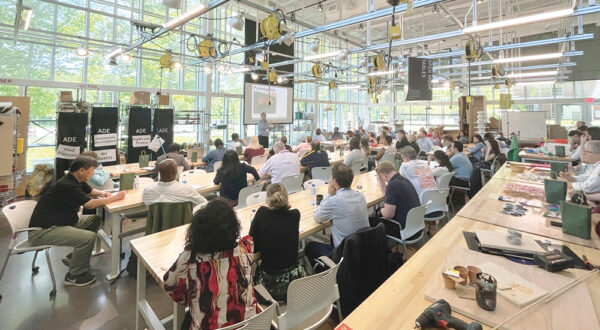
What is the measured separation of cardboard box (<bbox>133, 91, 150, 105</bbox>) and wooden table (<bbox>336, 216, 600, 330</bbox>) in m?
8.15

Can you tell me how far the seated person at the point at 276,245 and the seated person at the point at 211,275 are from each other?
44 centimetres

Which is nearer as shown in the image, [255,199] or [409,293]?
[409,293]

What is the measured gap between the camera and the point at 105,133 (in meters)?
7.40

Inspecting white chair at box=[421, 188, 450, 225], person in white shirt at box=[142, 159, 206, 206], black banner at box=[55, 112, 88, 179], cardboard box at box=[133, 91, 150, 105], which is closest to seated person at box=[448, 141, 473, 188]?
white chair at box=[421, 188, 450, 225]

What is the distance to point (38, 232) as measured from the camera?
9.19ft

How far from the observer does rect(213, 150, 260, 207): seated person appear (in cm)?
396

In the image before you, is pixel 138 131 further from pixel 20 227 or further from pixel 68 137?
pixel 20 227

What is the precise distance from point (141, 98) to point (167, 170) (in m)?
6.07

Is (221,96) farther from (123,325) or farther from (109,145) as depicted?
A: (123,325)

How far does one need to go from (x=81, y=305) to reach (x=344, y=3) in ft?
33.0

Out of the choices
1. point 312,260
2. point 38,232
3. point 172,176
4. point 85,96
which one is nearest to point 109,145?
point 85,96

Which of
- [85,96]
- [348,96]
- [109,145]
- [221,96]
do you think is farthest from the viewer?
[348,96]

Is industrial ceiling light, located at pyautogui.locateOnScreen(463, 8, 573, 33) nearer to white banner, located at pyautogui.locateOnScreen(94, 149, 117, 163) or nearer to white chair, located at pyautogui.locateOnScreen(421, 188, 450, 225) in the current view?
white chair, located at pyautogui.locateOnScreen(421, 188, 450, 225)

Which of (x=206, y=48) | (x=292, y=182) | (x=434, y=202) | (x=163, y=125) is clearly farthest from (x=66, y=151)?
(x=434, y=202)
